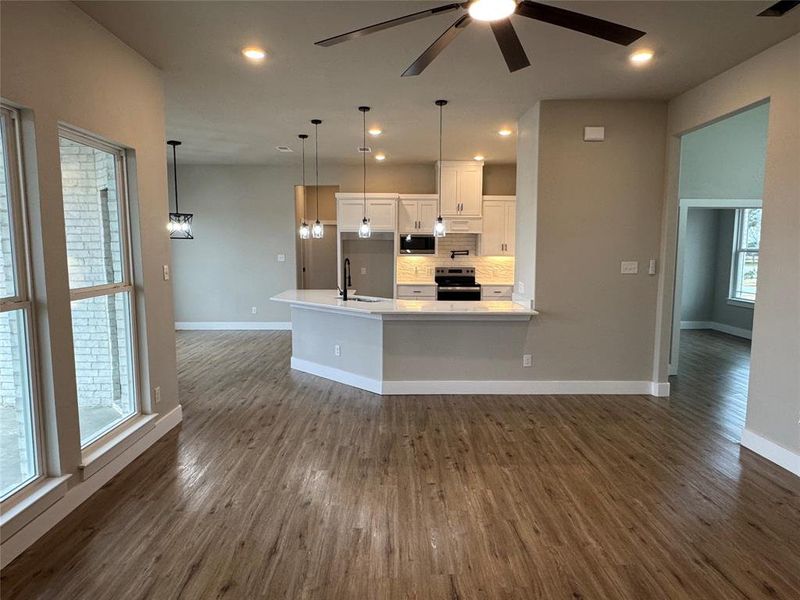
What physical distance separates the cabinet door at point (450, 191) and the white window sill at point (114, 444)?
4899mm

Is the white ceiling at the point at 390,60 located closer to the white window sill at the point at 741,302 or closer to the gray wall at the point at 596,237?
the gray wall at the point at 596,237

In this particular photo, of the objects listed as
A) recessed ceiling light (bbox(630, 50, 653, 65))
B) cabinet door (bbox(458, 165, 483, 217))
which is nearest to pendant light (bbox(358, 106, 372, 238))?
cabinet door (bbox(458, 165, 483, 217))

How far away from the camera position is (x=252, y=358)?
600 centimetres

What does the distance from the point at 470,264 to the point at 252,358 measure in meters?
3.63

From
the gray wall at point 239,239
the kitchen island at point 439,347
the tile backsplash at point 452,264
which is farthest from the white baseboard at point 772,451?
the gray wall at point 239,239

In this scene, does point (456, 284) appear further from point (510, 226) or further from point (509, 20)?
point (509, 20)

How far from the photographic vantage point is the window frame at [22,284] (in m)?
2.19

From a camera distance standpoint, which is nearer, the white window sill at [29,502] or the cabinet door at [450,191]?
the white window sill at [29,502]

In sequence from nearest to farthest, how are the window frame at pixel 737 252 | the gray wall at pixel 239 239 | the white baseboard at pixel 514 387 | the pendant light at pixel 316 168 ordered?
1. the white baseboard at pixel 514 387
2. the pendant light at pixel 316 168
3. the window frame at pixel 737 252
4. the gray wall at pixel 239 239

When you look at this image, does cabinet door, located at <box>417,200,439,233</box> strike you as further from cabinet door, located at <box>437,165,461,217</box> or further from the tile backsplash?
the tile backsplash

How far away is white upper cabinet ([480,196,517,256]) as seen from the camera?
696 cm

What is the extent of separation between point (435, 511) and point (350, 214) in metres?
5.28

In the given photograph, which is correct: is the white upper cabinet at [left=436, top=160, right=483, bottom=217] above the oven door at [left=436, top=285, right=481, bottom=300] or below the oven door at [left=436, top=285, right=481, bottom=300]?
above

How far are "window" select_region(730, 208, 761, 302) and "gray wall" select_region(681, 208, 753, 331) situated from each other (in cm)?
8
